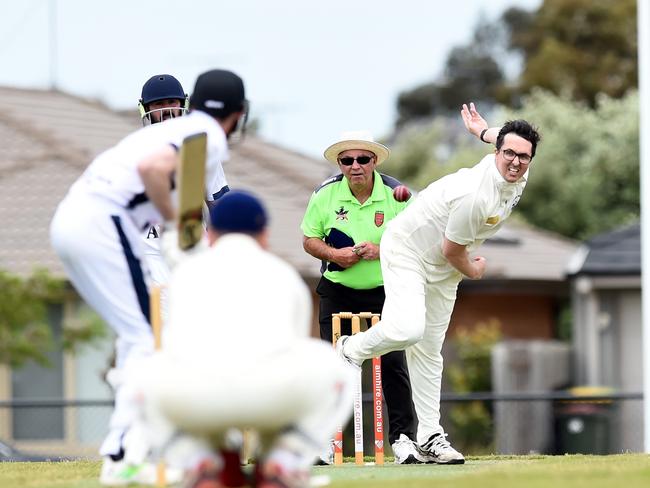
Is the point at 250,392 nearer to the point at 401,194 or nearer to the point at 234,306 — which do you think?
the point at 234,306

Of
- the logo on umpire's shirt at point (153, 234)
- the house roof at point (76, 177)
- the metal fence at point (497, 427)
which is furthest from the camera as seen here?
the house roof at point (76, 177)

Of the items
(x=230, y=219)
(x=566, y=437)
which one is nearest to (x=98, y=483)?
(x=230, y=219)

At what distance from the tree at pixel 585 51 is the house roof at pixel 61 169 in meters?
26.9

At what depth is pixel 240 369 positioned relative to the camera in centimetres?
591

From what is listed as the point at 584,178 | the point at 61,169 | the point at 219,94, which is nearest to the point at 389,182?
the point at 219,94

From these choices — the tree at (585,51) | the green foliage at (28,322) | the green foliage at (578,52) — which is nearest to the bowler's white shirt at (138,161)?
the green foliage at (28,322)

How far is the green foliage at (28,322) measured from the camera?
63.7ft

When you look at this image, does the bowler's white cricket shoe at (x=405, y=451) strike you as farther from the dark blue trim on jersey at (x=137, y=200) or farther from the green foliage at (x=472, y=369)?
the green foliage at (x=472, y=369)

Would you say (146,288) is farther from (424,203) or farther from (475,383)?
(475,383)

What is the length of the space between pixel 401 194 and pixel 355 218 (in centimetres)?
32

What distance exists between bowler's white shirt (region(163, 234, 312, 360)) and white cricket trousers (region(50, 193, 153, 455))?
95 centimetres

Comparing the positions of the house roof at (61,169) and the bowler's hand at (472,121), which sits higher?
the house roof at (61,169)

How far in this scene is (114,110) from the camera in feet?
94.3

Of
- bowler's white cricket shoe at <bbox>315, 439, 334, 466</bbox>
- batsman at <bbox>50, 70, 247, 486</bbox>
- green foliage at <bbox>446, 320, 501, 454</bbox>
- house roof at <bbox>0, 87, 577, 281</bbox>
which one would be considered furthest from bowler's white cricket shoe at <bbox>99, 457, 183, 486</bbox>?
green foliage at <bbox>446, 320, 501, 454</bbox>
